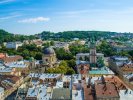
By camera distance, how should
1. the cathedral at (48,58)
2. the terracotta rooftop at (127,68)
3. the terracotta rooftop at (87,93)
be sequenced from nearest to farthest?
the terracotta rooftop at (87,93), the terracotta rooftop at (127,68), the cathedral at (48,58)

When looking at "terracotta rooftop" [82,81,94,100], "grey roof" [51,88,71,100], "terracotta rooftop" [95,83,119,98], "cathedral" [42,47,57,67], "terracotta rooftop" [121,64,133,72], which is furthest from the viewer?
"cathedral" [42,47,57,67]

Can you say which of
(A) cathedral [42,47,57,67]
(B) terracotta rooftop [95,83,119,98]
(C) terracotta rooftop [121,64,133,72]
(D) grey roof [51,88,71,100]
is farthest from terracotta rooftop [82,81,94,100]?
(A) cathedral [42,47,57,67]

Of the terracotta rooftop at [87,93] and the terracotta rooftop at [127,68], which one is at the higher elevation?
the terracotta rooftop at [87,93]

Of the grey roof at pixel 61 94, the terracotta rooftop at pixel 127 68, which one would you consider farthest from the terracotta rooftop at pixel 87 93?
the terracotta rooftop at pixel 127 68

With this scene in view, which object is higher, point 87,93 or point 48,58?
point 87,93

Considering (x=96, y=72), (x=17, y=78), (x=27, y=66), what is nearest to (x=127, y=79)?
(x=96, y=72)

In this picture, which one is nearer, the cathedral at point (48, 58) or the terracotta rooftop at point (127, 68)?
the terracotta rooftop at point (127, 68)

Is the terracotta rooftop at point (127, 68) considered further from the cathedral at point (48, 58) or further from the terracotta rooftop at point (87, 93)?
the terracotta rooftop at point (87, 93)

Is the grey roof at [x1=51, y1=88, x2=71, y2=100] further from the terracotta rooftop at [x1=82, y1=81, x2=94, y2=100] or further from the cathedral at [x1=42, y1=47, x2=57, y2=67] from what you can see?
the cathedral at [x1=42, y1=47, x2=57, y2=67]

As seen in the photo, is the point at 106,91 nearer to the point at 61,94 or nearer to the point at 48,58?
the point at 61,94

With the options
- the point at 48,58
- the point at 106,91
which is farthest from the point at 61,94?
the point at 48,58

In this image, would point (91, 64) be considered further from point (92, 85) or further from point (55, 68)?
point (92, 85)
